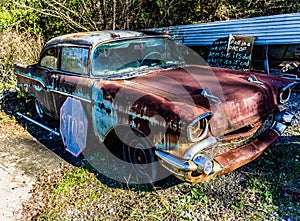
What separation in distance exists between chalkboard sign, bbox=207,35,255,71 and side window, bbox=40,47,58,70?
13.6 ft

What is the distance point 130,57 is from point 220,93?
1334 millimetres

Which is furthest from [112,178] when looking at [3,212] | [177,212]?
[3,212]

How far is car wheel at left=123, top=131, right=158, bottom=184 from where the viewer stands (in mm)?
2750

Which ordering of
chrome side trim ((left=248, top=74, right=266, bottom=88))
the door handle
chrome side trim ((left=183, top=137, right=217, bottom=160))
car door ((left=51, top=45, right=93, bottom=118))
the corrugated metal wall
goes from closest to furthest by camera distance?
chrome side trim ((left=183, top=137, right=217, bottom=160)), chrome side trim ((left=248, top=74, right=266, bottom=88)), car door ((left=51, top=45, right=93, bottom=118)), the door handle, the corrugated metal wall

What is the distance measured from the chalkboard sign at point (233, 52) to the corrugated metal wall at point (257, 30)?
0.24 metres

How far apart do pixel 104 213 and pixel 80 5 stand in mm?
6380

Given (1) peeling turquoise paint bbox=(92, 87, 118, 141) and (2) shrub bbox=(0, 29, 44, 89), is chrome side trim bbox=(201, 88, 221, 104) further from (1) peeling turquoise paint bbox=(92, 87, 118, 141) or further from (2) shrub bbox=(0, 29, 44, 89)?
(2) shrub bbox=(0, 29, 44, 89)

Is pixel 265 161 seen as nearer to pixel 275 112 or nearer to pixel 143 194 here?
pixel 275 112

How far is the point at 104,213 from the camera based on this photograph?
2678 mm

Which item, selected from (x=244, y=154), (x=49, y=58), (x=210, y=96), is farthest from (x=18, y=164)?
(x=244, y=154)

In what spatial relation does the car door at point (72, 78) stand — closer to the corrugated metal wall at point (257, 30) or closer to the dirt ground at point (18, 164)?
the dirt ground at point (18, 164)

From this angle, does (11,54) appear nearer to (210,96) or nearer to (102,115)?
(102,115)

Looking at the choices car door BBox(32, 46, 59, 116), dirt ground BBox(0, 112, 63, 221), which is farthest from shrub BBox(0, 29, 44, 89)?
car door BBox(32, 46, 59, 116)

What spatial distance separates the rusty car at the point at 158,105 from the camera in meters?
2.39
